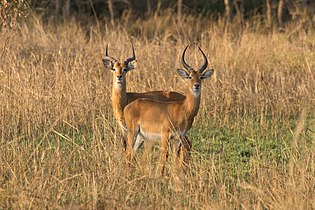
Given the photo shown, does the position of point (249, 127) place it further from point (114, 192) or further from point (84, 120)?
point (114, 192)

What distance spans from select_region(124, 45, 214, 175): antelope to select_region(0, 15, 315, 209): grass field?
0.20 m

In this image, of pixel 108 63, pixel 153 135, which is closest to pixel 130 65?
pixel 108 63

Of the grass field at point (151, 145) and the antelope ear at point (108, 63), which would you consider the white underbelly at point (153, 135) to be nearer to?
the grass field at point (151, 145)

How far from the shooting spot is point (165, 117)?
7.13 m

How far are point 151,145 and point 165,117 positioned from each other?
1.09 ft

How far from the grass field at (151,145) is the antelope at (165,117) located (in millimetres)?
204

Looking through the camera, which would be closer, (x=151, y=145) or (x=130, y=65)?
(x=151, y=145)

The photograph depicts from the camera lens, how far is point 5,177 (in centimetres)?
594

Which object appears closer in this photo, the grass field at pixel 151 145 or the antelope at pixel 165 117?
the grass field at pixel 151 145

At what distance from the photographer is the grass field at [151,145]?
5.59 meters

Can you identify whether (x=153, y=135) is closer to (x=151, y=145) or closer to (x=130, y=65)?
(x=151, y=145)

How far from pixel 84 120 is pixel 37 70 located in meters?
1.65

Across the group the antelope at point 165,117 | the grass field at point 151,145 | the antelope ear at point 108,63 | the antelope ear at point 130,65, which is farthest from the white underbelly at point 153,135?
the antelope ear at point 108,63

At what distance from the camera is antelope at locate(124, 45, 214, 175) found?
7.07 meters
